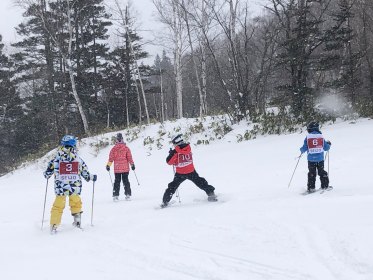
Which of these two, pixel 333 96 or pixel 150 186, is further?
pixel 333 96

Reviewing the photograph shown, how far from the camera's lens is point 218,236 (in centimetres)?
591

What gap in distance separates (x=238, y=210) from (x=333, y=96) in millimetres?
12612

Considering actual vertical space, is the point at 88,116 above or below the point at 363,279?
above

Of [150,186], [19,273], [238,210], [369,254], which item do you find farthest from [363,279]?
[150,186]

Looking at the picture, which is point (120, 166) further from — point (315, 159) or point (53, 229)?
point (315, 159)

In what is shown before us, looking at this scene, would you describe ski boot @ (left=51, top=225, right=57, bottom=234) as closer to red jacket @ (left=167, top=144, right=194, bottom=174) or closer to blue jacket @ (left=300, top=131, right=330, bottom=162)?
red jacket @ (left=167, top=144, right=194, bottom=174)

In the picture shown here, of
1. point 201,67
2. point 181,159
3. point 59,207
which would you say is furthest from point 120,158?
point 201,67

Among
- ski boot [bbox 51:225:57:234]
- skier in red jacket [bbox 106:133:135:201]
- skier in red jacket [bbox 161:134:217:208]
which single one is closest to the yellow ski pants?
ski boot [bbox 51:225:57:234]

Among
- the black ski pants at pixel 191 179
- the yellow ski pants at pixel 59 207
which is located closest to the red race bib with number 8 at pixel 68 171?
the yellow ski pants at pixel 59 207

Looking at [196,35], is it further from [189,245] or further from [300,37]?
[189,245]

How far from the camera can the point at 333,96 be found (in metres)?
18.0

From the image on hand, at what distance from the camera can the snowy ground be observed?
4.79 m

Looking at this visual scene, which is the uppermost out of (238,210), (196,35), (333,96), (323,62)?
(196,35)

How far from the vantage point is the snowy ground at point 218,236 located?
15.7 ft
